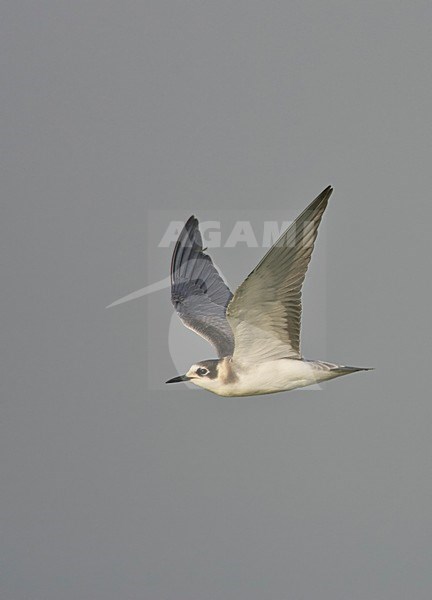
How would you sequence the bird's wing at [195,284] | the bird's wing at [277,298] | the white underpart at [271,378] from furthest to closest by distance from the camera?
the bird's wing at [195,284] → the white underpart at [271,378] → the bird's wing at [277,298]

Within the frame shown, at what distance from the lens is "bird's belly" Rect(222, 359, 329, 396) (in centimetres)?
653

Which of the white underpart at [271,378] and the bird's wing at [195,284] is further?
the bird's wing at [195,284]

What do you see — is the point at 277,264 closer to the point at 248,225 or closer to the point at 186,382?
the point at 186,382

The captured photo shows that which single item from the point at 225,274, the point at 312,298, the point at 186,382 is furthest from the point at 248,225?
the point at 186,382

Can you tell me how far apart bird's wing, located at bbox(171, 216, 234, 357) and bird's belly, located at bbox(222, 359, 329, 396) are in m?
1.09

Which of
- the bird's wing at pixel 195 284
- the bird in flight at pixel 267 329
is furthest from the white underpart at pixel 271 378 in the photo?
the bird's wing at pixel 195 284

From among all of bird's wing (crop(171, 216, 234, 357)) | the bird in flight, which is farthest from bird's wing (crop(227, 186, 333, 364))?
bird's wing (crop(171, 216, 234, 357))

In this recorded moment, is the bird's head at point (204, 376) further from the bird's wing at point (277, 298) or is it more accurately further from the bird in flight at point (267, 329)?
the bird's wing at point (277, 298)

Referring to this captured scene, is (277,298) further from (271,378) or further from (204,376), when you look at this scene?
(204,376)

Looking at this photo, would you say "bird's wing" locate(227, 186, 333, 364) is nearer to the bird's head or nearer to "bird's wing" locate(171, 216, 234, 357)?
the bird's head

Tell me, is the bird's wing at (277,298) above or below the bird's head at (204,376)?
above

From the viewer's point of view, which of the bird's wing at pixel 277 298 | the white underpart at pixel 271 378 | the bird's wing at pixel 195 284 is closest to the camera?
the bird's wing at pixel 277 298

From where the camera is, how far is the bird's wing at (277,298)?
19.0 ft

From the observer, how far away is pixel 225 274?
326 inches
